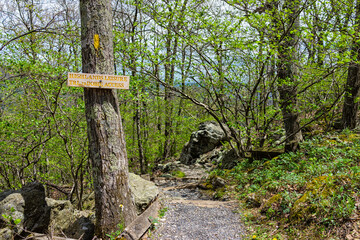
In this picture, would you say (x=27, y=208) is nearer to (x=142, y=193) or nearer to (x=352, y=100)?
(x=142, y=193)

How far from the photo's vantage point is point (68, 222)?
16.8 feet

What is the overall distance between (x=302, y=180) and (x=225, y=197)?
2270mm

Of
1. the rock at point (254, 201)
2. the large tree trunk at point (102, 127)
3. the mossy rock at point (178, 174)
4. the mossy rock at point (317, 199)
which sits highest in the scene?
the large tree trunk at point (102, 127)

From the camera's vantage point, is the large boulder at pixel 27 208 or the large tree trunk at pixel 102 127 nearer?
the large tree trunk at pixel 102 127

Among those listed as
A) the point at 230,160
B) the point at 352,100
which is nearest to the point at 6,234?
the point at 230,160

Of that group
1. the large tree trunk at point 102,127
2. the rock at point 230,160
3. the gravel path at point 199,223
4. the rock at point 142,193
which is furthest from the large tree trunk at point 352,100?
the large tree trunk at point 102,127

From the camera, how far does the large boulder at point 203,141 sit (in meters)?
14.6

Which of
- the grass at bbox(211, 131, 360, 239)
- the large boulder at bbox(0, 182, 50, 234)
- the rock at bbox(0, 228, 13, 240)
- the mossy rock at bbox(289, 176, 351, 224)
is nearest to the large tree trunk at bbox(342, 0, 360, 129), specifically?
the grass at bbox(211, 131, 360, 239)

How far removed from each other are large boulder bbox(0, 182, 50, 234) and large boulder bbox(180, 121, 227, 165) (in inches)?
411

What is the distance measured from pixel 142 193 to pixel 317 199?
3256 millimetres

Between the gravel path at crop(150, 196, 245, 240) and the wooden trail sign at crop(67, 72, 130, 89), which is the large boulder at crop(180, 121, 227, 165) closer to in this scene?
the gravel path at crop(150, 196, 245, 240)

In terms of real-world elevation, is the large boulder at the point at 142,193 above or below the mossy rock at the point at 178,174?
above

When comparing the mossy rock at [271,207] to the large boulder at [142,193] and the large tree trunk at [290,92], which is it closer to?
the large boulder at [142,193]

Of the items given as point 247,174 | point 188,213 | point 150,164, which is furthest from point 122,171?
point 150,164
